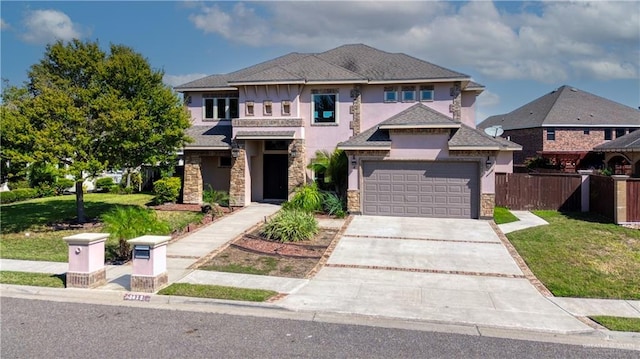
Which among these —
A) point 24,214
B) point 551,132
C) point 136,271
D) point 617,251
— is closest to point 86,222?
point 24,214

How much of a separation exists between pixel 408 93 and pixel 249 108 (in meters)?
7.69

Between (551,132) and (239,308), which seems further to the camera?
(551,132)

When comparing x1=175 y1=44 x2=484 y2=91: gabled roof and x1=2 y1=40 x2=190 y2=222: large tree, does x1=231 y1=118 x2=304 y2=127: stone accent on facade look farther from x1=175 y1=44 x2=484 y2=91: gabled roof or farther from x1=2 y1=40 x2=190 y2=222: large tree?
x1=2 y1=40 x2=190 y2=222: large tree

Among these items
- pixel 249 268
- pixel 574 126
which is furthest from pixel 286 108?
pixel 574 126

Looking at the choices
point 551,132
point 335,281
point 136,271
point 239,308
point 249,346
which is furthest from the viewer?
point 551,132

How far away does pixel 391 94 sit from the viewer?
21188mm

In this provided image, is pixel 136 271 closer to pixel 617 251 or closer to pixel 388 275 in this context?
pixel 388 275

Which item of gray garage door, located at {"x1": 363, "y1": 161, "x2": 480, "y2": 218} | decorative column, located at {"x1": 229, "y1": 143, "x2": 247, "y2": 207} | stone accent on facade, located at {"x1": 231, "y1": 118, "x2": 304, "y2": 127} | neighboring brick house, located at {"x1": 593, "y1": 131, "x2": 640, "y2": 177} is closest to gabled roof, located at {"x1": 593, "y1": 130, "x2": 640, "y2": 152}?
neighboring brick house, located at {"x1": 593, "y1": 131, "x2": 640, "y2": 177}

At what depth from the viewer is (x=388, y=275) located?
34.8ft

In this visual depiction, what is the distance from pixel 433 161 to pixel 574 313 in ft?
33.9

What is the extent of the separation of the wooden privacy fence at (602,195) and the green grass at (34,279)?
17616mm

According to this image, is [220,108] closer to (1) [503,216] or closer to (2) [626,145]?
(1) [503,216]

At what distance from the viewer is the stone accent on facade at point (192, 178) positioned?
21.5 m

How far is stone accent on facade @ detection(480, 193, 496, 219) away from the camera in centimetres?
1739
